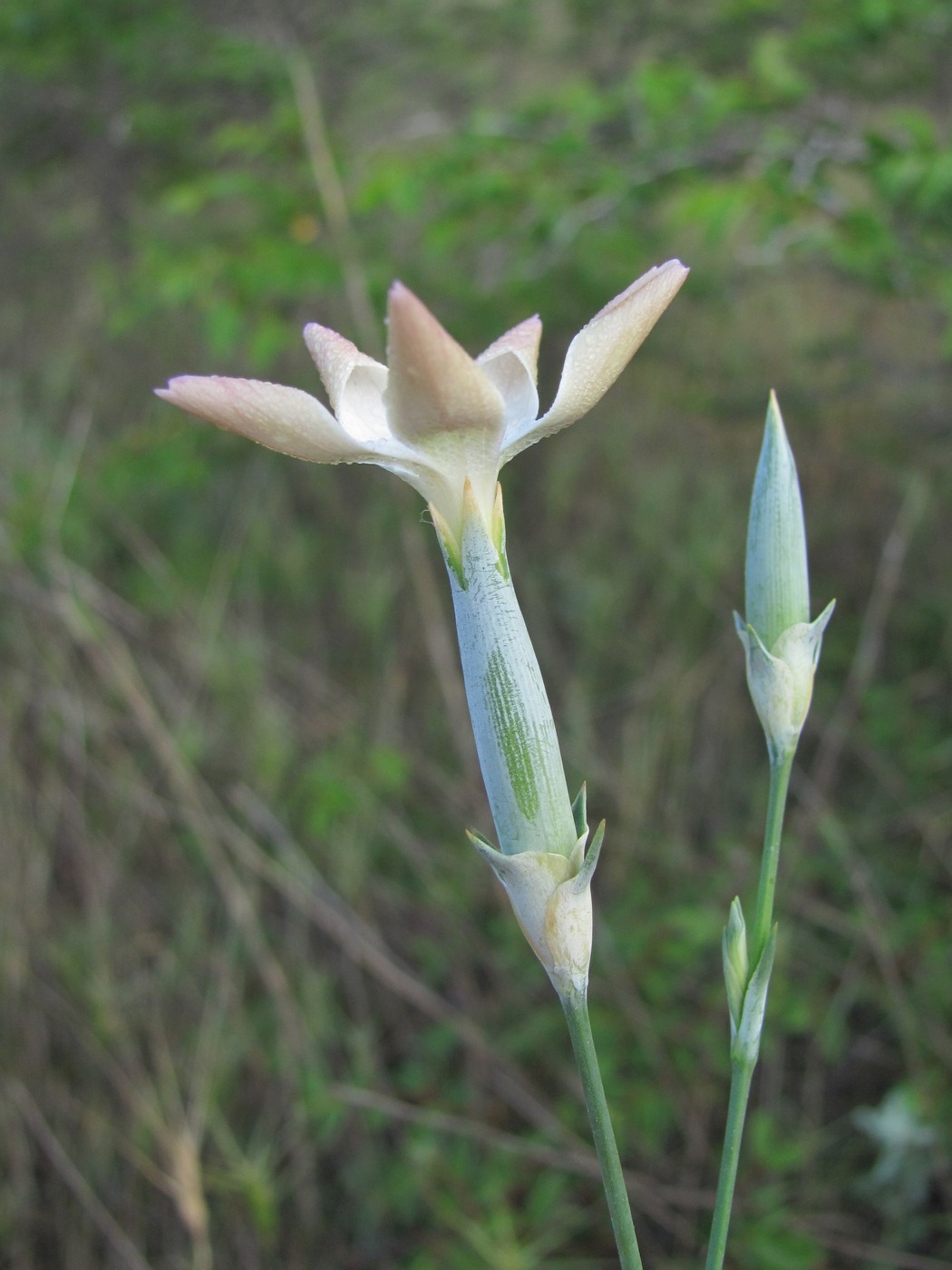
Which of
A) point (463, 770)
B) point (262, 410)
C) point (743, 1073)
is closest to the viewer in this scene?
point (262, 410)

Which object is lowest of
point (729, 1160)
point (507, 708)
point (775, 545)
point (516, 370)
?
point (729, 1160)

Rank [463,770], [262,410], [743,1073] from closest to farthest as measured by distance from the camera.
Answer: [262,410] → [743,1073] → [463,770]

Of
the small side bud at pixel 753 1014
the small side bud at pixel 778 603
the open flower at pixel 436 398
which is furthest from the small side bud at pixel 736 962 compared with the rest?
the open flower at pixel 436 398

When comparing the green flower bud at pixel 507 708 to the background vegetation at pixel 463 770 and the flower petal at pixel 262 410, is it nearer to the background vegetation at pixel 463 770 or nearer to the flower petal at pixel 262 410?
the flower petal at pixel 262 410

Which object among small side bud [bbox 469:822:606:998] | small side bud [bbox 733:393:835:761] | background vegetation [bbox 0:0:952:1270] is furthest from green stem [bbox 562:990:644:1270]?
background vegetation [bbox 0:0:952:1270]

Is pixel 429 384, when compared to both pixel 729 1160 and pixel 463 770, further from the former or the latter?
pixel 463 770

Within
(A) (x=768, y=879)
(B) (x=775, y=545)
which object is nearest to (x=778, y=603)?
(B) (x=775, y=545)
